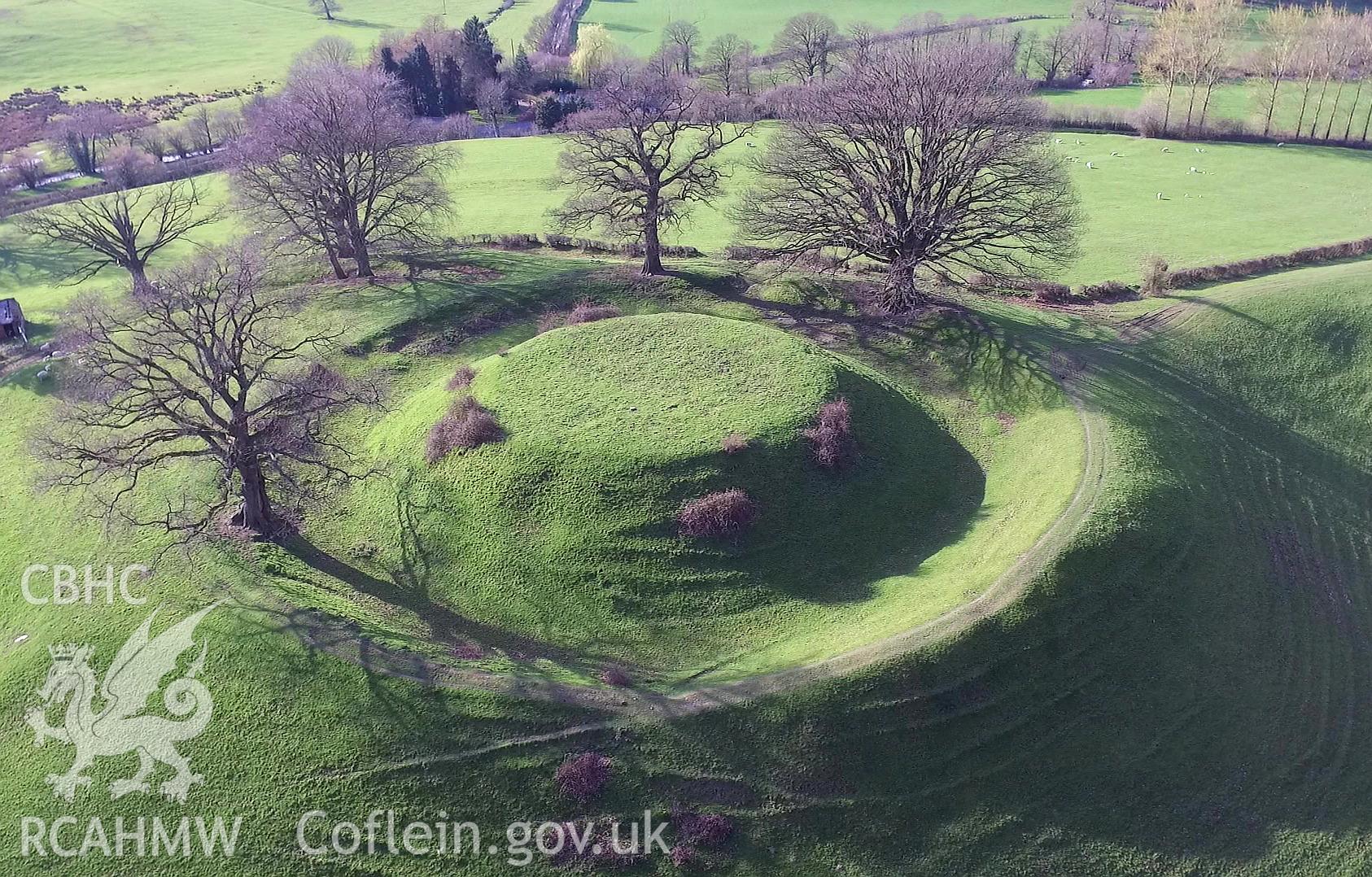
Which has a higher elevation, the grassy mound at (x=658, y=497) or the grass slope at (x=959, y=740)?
the grassy mound at (x=658, y=497)

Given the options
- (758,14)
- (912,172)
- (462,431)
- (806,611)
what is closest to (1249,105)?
(912,172)

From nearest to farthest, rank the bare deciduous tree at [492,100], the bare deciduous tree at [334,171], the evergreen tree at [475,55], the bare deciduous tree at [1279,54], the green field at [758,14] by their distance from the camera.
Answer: the bare deciduous tree at [334,171] → the bare deciduous tree at [1279,54] → the bare deciduous tree at [492,100] → the evergreen tree at [475,55] → the green field at [758,14]

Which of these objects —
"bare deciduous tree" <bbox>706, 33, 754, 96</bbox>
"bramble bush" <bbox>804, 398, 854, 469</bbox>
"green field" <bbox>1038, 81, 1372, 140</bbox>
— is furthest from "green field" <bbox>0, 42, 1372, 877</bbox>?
"bare deciduous tree" <bbox>706, 33, 754, 96</bbox>

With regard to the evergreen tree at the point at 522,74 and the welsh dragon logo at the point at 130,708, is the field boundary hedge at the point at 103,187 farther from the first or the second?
the welsh dragon logo at the point at 130,708

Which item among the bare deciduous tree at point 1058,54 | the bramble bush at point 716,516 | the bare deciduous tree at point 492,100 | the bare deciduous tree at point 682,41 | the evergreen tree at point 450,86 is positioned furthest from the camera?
the bare deciduous tree at point 682,41

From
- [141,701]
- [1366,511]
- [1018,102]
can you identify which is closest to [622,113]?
[1018,102]

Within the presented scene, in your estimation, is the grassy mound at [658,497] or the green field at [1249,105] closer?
the grassy mound at [658,497]

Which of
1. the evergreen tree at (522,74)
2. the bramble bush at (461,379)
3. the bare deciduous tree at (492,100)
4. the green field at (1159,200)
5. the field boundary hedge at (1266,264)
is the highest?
the evergreen tree at (522,74)

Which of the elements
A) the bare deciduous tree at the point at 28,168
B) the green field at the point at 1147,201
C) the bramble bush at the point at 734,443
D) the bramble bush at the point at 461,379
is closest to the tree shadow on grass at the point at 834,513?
the bramble bush at the point at 734,443
